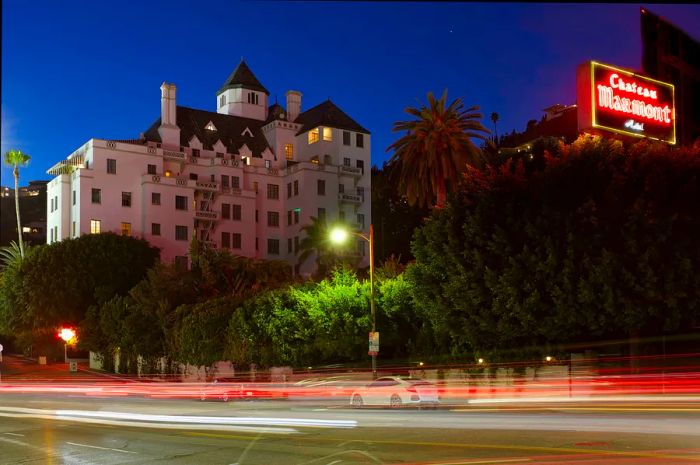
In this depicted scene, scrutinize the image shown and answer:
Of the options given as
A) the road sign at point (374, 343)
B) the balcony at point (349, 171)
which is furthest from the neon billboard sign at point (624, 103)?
the balcony at point (349, 171)

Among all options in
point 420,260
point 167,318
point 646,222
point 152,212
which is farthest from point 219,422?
point 152,212

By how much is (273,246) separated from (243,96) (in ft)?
80.5

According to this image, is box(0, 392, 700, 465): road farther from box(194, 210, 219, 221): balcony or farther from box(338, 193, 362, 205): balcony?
box(338, 193, 362, 205): balcony

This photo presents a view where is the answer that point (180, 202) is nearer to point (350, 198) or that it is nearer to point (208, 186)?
point (208, 186)

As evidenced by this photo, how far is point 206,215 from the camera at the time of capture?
84.5 metres

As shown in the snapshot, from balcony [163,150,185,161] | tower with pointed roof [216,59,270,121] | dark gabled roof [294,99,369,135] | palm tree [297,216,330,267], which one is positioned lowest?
palm tree [297,216,330,267]

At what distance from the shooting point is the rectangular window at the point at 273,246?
295 ft

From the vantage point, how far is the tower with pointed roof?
103375 millimetres

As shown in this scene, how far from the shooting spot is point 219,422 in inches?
891

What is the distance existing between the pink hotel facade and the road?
55808 millimetres

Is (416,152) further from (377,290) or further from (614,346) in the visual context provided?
(614,346)

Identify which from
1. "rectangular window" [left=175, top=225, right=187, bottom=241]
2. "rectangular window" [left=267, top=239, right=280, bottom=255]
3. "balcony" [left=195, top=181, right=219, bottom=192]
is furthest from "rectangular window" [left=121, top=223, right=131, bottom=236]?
"rectangular window" [left=267, top=239, right=280, bottom=255]

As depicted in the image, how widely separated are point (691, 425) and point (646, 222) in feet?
49.5

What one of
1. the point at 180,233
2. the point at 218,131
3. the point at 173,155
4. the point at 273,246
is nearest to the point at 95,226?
the point at 180,233
